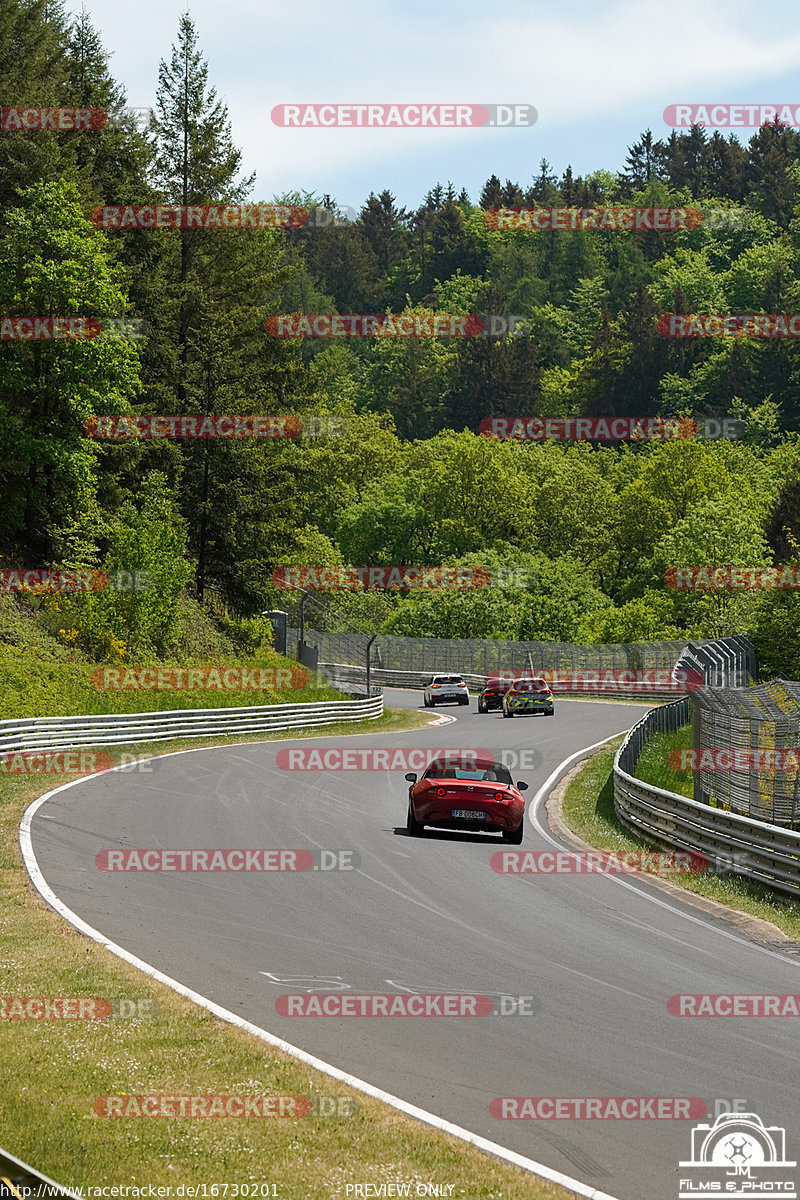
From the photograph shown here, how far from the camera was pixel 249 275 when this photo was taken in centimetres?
7088

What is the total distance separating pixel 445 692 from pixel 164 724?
25.9 meters

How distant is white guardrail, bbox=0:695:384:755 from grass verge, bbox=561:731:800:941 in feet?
34.2

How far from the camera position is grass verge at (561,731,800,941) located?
1478 cm

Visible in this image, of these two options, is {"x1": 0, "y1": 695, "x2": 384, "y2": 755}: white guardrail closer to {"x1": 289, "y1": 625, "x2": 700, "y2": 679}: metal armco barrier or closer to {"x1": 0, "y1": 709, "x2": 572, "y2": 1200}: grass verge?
{"x1": 0, "y1": 709, "x2": 572, "y2": 1200}: grass verge

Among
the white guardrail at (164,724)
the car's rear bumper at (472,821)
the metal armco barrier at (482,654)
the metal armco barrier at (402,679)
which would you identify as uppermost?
the car's rear bumper at (472,821)

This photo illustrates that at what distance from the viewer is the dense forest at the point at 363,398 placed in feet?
148

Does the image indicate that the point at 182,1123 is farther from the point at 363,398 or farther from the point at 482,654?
the point at 363,398

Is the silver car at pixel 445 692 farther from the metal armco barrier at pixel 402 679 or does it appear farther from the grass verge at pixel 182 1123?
the grass verge at pixel 182 1123

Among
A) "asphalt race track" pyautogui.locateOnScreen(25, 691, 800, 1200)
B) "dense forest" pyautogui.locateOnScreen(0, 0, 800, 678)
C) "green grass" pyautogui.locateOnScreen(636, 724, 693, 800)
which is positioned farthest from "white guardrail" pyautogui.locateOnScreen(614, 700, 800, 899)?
"dense forest" pyautogui.locateOnScreen(0, 0, 800, 678)

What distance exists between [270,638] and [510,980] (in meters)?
51.0

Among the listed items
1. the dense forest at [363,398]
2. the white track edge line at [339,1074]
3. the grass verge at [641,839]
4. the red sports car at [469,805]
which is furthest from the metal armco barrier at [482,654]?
the white track edge line at [339,1074]

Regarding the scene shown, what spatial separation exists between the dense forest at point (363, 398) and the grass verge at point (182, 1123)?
3533cm

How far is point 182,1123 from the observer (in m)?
6.96

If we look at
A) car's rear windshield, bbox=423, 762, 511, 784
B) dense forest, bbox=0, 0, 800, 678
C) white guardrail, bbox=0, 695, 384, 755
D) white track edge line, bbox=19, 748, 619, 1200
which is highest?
dense forest, bbox=0, 0, 800, 678
